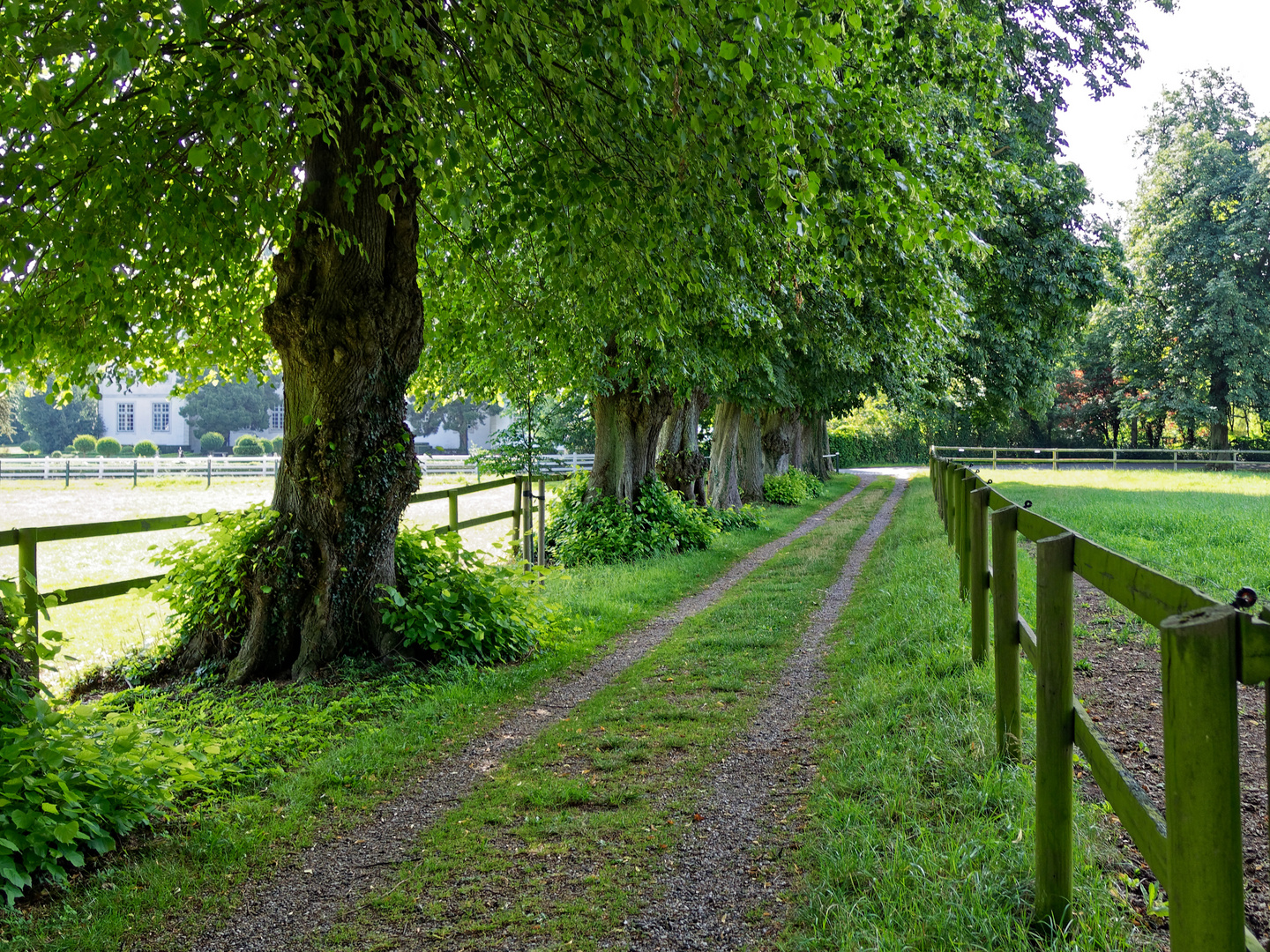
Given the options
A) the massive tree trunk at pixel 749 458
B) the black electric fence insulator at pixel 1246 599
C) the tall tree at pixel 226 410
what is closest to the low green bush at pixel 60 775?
the black electric fence insulator at pixel 1246 599

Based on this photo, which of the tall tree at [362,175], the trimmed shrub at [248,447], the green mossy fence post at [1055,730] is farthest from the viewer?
the trimmed shrub at [248,447]

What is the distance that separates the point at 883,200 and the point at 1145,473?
117 ft

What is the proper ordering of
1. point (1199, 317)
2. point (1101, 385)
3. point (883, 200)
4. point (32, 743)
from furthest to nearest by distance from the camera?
point (1101, 385) < point (1199, 317) < point (883, 200) < point (32, 743)

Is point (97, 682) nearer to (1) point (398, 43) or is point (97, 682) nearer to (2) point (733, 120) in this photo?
(1) point (398, 43)

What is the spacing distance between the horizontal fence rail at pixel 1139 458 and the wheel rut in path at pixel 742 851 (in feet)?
113

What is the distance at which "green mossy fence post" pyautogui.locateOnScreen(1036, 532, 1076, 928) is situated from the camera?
299 centimetres

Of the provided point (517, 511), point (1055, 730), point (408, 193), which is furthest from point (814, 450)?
point (1055, 730)

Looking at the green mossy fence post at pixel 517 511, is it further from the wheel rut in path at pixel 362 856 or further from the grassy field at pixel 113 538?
the wheel rut in path at pixel 362 856

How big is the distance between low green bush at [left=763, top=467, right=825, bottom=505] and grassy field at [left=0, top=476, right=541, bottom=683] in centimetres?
790

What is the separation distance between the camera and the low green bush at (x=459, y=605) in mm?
7688

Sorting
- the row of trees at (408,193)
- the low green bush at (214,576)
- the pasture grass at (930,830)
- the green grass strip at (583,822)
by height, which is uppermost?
the row of trees at (408,193)

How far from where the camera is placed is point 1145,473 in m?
36.3

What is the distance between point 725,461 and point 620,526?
7.76m

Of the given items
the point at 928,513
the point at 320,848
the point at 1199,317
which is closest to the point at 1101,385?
the point at 1199,317
